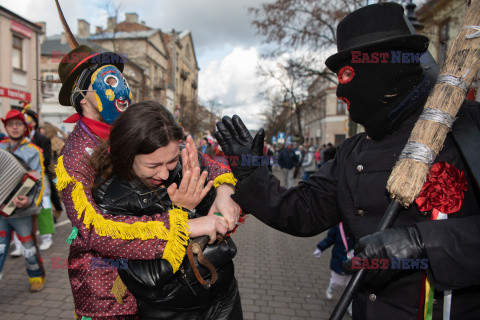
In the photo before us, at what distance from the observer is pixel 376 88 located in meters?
1.52

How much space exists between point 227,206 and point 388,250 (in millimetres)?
775

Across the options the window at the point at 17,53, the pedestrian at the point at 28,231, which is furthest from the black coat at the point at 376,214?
the window at the point at 17,53

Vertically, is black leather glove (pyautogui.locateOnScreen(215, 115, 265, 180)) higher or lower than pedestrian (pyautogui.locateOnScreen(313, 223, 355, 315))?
higher

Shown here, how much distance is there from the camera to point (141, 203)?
1.60 m

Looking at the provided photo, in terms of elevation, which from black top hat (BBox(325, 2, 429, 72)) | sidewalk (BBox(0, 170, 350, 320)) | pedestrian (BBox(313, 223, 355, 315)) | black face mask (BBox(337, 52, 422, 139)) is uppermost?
black top hat (BBox(325, 2, 429, 72))

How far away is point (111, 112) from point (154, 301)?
119 centimetres

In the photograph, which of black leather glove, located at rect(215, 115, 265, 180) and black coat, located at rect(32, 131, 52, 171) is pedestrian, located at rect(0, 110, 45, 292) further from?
→ black leather glove, located at rect(215, 115, 265, 180)

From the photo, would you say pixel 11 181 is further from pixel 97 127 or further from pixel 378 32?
pixel 378 32

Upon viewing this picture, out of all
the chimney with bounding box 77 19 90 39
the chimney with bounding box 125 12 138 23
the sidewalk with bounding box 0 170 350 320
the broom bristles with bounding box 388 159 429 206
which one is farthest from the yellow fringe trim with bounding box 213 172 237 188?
the chimney with bounding box 125 12 138 23

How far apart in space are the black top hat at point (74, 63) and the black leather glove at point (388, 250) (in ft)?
6.19

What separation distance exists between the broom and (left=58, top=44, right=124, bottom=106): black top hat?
1869 millimetres

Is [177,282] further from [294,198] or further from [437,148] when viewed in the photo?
[437,148]

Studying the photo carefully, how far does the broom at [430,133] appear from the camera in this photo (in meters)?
1.32

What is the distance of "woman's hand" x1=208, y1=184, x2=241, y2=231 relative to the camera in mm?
1604
